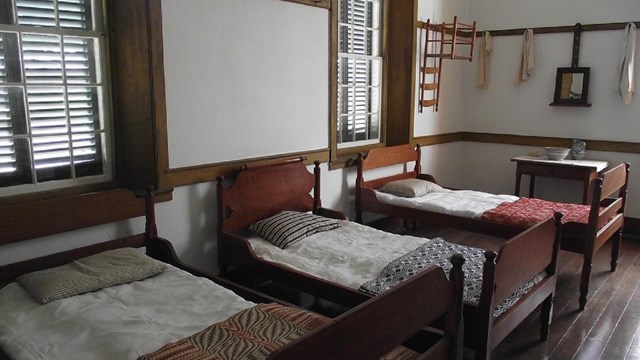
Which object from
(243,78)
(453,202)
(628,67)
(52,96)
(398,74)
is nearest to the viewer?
(52,96)

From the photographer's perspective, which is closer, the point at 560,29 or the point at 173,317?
the point at 173,317

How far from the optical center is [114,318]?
1968 millimetres

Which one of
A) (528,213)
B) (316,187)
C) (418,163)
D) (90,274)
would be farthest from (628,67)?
(90,274)

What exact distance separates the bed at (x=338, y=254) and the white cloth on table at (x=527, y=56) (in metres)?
2.87

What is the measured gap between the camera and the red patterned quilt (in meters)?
3.46

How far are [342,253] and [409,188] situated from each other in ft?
4.74

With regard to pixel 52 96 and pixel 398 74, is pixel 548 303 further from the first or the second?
pixel 52 96

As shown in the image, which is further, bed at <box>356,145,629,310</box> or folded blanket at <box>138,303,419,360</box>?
bed at <box>356,145,629,310</box>

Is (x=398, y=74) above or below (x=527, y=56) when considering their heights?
below

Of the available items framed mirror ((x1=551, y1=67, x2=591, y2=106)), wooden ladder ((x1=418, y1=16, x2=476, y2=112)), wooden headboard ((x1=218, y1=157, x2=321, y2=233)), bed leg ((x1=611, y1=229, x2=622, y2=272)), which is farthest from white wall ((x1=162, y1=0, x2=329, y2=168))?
framed mirror ((x1=551, y1=67, x2=591, y2=106))

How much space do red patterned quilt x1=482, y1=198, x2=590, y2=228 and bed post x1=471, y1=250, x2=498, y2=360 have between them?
144 cm

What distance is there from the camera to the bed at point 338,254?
2227mm

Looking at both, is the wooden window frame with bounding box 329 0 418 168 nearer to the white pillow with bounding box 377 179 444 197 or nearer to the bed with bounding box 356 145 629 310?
the bed with bounding box 356 145 629 310

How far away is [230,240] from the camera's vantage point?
3150 mm
